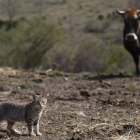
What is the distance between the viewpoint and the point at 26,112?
4.21 metres

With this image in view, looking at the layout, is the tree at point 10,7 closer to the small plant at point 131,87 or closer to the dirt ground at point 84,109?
the dirt ground at point 84,109

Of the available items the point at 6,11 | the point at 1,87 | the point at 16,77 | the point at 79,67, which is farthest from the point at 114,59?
the point at 6,11

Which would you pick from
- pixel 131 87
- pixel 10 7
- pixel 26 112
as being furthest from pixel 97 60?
pixel 10 7

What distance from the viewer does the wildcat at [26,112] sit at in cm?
409

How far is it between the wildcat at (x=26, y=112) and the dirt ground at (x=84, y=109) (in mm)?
188

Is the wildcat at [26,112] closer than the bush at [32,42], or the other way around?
the wildcat at [26,112]

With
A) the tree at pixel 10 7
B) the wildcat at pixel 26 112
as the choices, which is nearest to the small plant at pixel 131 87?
the wildcat at pixel 26 112

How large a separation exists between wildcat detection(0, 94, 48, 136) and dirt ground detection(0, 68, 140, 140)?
0.19 metres

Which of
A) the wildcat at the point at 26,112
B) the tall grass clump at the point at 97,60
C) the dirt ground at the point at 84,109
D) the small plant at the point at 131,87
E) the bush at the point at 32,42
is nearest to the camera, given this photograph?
the wildcat at the point at 26,112

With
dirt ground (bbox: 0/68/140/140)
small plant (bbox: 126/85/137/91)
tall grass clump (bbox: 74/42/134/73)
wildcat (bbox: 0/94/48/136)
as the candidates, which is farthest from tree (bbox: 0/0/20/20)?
wildcat (bbox: 0/94/48/136)

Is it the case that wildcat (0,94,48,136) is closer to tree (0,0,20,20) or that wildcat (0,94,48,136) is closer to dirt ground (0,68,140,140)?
dirt ground (0,68,140,140)

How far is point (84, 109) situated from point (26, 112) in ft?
6.30

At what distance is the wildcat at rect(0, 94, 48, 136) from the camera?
4090 mm

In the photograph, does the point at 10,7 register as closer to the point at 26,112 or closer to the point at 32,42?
the point at 32,42
